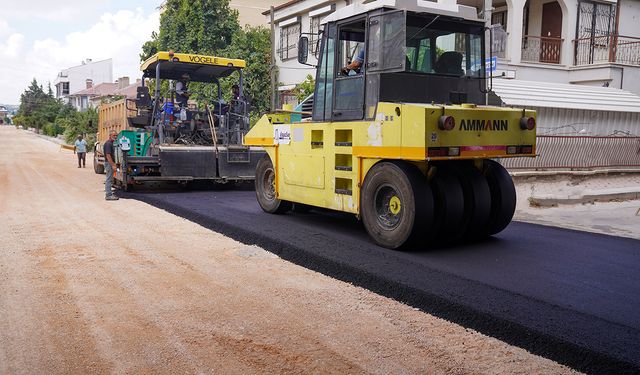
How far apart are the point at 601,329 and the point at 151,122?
1076 centimetres

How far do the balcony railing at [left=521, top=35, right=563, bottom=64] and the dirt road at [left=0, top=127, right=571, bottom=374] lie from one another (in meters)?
15.8

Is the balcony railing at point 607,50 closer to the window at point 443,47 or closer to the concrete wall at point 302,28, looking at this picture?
the concrete wall at point 302,28

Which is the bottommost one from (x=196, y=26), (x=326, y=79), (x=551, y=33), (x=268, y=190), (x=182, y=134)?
(x=268, y=190)

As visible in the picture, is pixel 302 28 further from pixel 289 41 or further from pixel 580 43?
pixel 580 43

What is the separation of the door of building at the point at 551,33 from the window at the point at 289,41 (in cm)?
986

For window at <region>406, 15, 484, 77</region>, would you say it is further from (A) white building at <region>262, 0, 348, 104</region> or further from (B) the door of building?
(A) white building at <region>262, 0, 348, 104</region>

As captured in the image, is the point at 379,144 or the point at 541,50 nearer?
the point at 379,144

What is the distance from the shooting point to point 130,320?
4539 millimetres

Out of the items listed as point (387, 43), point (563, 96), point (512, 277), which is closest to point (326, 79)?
point (387, 43)

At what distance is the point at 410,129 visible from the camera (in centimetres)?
634

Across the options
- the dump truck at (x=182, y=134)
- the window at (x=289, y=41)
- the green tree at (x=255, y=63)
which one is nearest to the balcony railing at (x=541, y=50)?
the window at (x=289, y=41)

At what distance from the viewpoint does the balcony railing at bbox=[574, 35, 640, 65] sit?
19.9 metres

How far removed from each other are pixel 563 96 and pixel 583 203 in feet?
19.1

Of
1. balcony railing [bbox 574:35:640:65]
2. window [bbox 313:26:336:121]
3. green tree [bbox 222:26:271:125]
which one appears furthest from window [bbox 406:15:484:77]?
green tree [bbox 222:26:271:125]
